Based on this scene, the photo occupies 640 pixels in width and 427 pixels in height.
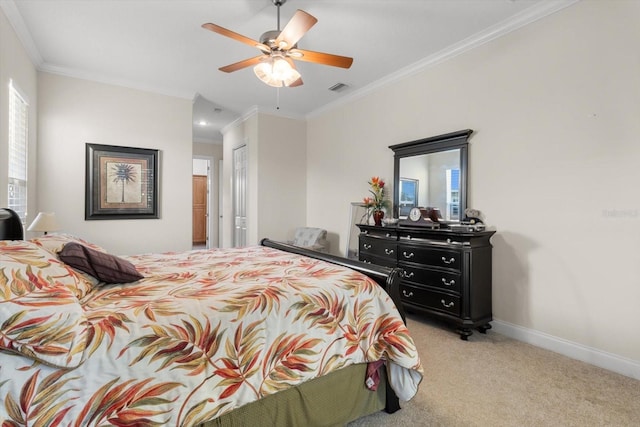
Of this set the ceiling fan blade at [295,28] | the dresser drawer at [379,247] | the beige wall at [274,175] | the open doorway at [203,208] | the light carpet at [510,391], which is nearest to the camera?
the light carpet at [510,391]

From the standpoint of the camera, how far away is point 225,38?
319cm

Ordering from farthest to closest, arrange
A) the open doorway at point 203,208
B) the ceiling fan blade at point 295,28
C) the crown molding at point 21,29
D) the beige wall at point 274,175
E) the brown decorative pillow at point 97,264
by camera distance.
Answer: the open doorway at point 203,208
the beige wall at point 274,175
the crown molding at point 21,29
the ceiling fan blade at point 295,28
the brown decorative pillow at point 97,264

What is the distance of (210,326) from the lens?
4.13ft

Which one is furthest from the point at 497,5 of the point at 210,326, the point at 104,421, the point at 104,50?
the point at 104,50

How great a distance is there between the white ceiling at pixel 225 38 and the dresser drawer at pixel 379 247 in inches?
81.5

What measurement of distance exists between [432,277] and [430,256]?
0.66ft

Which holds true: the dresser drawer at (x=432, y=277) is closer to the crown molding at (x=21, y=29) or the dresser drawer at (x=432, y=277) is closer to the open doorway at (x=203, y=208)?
the crown molding at (x=21, y=29)

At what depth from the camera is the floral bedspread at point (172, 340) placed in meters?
1.01

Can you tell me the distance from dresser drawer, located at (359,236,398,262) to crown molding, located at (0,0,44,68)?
12.9ft

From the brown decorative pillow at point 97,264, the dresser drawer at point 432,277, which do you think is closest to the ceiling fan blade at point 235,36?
the brown decorative pillow at point 97,264

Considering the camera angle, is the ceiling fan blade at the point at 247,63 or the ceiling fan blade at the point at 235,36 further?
the ceiling fan blade at the point at 247,63

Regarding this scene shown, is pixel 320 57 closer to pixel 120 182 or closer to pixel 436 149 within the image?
pixel 436 149

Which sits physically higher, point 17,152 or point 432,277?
point 17,152

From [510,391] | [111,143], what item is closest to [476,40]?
[510,391]
